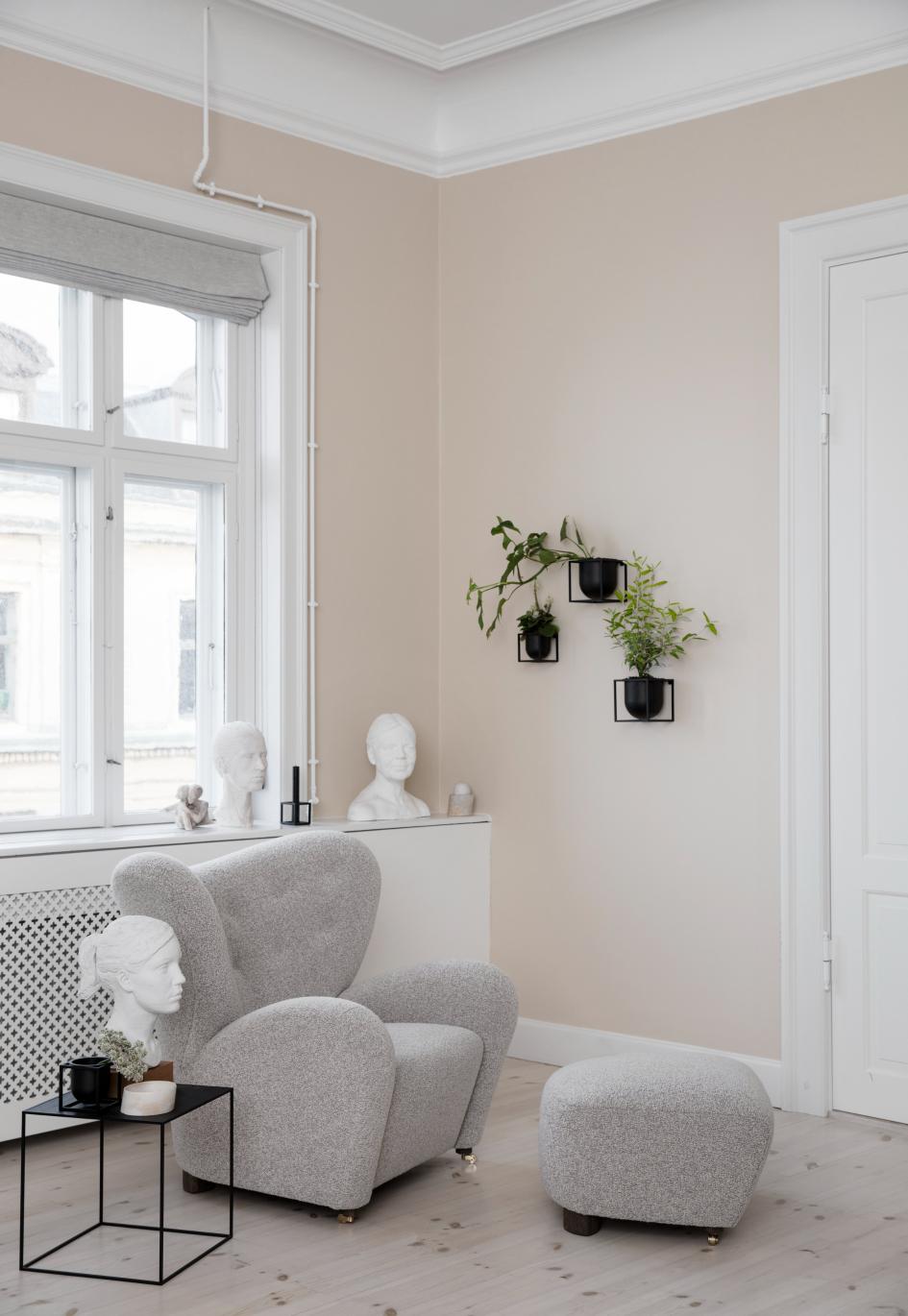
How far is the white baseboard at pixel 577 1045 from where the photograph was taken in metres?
4.36

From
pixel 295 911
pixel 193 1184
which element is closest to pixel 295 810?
pixel 295 911

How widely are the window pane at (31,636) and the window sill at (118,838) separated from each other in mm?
144

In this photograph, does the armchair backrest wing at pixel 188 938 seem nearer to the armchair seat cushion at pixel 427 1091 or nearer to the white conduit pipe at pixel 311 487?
the armchair seat cushion at pixel 427 1091

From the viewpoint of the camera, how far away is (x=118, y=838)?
4.03m

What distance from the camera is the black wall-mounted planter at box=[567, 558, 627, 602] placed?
450 cm

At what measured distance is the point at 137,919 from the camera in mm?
3094

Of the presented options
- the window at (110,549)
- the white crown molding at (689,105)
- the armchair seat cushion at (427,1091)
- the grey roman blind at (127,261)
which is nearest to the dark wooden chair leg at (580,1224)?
the armchair seat cushion at (427,1091)

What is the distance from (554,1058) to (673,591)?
1625mm

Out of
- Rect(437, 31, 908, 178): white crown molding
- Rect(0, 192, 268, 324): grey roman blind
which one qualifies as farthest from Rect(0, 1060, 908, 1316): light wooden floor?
Rect(437, 31, 908, 178): white crown molding

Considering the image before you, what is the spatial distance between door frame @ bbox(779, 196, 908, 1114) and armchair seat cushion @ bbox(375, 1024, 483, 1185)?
1.12 meters

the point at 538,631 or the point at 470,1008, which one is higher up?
the point at 538,631

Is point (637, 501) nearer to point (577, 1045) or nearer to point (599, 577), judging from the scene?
point (599, 577)

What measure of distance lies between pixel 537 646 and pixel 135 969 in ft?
6.76

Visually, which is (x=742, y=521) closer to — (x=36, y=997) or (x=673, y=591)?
(x=673, y=591)
